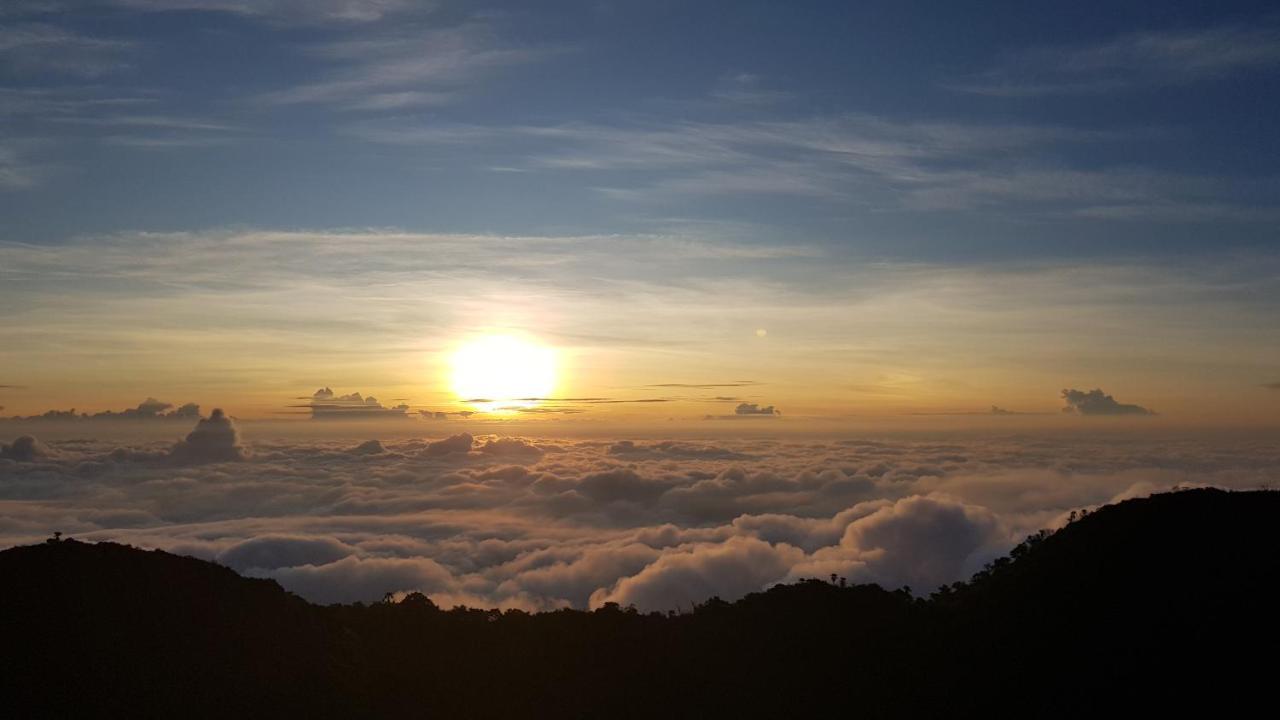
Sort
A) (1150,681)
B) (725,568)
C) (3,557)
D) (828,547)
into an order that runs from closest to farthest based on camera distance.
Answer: (1150,681), (3,557), (725,568), (828,547)

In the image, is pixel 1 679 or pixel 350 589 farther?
pixel 350 589

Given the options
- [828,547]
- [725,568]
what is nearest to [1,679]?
[725,568]

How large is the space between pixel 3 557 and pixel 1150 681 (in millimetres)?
31547

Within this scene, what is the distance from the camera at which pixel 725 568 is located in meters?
132

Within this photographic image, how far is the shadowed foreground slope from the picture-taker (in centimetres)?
2036

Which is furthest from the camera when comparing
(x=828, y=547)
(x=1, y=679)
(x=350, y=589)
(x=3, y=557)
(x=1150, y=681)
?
(x=828, y=547)

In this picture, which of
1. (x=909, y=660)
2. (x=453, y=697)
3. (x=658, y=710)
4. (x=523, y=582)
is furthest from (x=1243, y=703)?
(x=523, y=582)

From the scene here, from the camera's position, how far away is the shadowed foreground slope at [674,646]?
2036 cm

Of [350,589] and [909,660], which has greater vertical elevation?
[909,660]

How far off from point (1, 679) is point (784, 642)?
1992 cm

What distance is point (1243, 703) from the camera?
19.8 meters

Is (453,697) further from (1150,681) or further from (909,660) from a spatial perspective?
(1150,681)

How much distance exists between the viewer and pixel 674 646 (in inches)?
961

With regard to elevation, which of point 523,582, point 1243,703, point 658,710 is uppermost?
point 1243,703
